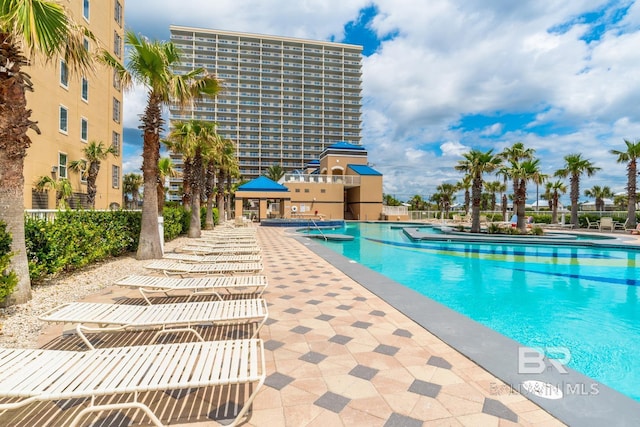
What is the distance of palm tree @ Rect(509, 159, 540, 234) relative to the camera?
17.8 m

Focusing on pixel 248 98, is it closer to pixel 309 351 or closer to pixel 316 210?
pixel 316 210

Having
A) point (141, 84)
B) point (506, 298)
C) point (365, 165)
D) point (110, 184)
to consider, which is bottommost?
point (506, 298)

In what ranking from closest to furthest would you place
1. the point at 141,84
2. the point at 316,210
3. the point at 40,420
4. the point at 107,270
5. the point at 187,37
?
the point at 40,420, the point at 107,270, the point at 141,84, the point at 316,210, the point at 187,37

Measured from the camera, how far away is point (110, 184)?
755 inches

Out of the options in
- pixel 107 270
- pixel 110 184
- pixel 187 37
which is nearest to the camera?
pixel 107 270

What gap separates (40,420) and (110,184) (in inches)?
799

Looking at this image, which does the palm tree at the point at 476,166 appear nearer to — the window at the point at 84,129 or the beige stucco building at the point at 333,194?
the beige stucco building at the point at 333,194

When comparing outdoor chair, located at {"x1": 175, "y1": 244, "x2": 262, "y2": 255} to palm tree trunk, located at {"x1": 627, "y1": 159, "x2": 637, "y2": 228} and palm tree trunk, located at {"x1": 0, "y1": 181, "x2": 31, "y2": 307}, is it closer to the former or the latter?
palm tree trunk, located at {"x1": 0, "y1": 181, "x2": 31, "y2": 307}

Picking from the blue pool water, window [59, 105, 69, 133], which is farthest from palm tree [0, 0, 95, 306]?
window [59, 105, 69, 133]

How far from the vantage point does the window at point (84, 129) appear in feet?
54.1

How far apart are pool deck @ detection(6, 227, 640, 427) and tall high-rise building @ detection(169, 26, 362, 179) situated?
2686 inches

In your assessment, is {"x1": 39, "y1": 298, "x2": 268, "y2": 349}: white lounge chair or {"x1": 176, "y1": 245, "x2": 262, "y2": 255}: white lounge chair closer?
{"x1": 39, "y1": 298, "x2": 268, "y2": 349}: white lounge chair

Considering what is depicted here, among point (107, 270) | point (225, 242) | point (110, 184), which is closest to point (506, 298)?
point (225, 242)

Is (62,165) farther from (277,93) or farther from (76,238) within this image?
(277,93)
